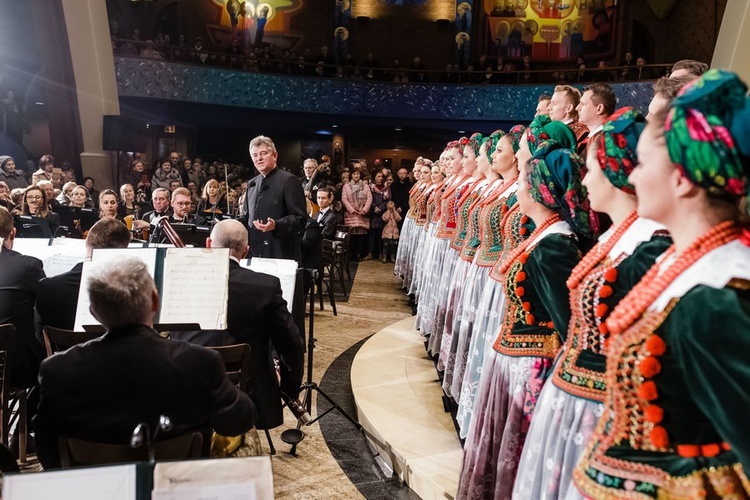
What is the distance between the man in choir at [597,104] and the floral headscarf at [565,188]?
1.26 m

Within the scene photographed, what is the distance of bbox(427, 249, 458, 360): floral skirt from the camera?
184 inches

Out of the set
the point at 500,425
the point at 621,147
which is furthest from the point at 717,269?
the point at 500,425

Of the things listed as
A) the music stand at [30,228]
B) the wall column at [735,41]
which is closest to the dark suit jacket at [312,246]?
the music stand at [30,228]

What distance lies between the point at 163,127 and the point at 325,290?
1064 cm

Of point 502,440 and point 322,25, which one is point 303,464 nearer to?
point 502,440

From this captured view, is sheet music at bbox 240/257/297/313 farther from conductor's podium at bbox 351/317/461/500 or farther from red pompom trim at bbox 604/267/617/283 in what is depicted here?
red pompom trim at bbox 604/267/617/283

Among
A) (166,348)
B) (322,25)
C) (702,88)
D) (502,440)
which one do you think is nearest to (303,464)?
(502,440)

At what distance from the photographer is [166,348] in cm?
175

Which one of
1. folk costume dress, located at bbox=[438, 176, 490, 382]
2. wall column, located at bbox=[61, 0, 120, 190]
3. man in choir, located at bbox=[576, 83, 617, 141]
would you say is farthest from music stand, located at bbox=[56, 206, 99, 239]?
wall column, located at bbox=[61, 0, 120, 190]

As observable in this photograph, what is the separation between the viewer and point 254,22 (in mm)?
19438

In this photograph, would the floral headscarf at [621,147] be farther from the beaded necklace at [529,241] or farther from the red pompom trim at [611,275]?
the beaded necklace at [529,241]

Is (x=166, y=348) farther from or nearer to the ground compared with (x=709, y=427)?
nearer to the ground

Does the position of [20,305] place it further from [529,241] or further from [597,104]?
[597,104]

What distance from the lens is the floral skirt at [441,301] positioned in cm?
466
